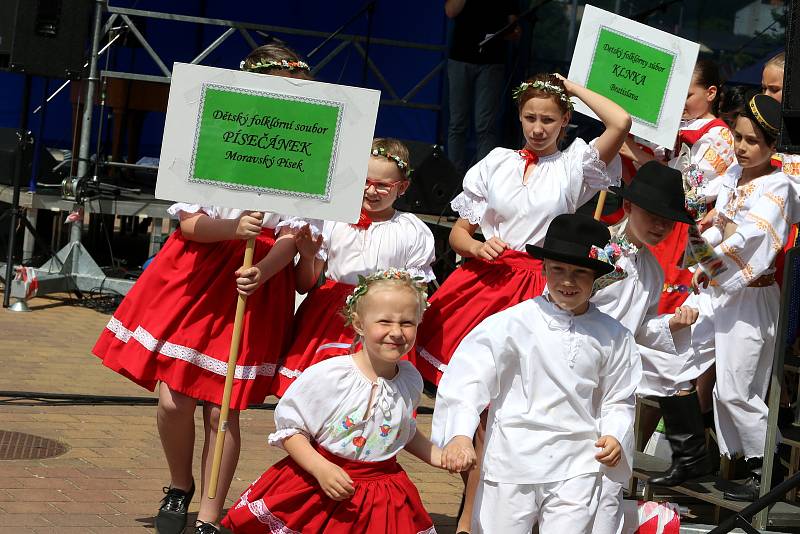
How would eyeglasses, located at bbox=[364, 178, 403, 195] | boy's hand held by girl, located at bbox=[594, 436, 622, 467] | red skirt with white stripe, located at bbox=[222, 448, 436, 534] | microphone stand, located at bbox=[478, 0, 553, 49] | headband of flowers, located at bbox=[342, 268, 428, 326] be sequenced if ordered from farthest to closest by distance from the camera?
microphone stand, located at bbox=[478, 0, 553, 49], eyeglasses, located at bbox=[364, 178, 403, 195], headband of flowers, located at bbox=[342, 268, 428, 326], red skirt with white stripe, located at bbox=[222, 448, 436, 534], boy's hand held by girl, located at bbox=[594, 436, 622, 467]

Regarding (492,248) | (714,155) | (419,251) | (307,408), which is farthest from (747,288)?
(307,408)

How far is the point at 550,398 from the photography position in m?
4.14

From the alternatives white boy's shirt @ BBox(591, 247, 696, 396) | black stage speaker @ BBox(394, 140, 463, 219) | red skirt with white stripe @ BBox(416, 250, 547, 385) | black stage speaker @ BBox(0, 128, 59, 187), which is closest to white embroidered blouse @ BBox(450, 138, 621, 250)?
red skirt with white stripe @ BBox(416, 250, 547, 385)

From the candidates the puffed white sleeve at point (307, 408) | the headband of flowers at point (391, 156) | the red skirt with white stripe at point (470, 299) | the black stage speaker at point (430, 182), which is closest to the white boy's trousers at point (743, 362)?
the red skirt with white stripe at point (470, 299)

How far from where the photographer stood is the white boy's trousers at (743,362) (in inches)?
211

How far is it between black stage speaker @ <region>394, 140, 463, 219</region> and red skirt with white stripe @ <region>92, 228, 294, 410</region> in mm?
4827

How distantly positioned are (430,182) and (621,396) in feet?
19.3

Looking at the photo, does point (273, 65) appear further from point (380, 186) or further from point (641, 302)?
point (641, 302)

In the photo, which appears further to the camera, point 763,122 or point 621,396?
point 763,122

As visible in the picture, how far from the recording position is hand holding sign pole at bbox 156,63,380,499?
471 cm

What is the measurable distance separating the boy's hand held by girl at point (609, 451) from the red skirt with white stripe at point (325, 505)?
0.73 m

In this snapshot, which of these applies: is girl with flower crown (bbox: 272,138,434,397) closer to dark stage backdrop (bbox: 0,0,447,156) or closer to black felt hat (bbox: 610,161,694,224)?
black felt hat (bbox: 610,161,694,224)

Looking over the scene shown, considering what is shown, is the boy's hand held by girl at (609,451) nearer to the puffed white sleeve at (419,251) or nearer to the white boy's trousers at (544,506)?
the white boy's trousers at (544,506)

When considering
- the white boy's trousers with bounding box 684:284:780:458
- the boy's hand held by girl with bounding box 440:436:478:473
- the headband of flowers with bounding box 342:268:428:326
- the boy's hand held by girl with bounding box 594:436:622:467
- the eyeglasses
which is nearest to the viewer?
the boy's hand held by girl with bounding box 440:436:478:473
